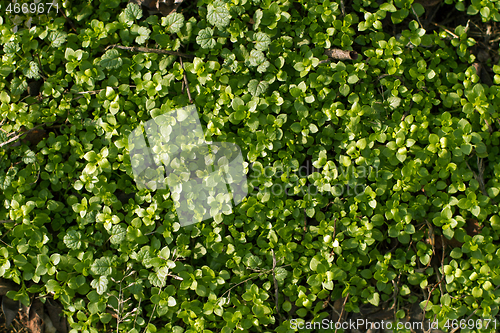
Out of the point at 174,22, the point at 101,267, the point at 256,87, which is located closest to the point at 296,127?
the point at 256,87

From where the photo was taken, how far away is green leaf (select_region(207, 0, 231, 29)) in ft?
6.82

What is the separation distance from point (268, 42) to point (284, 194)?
929 millimetres

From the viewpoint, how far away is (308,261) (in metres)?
2.03

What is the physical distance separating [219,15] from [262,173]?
100cm

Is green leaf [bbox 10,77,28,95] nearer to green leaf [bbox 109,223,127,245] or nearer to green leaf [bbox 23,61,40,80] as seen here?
green leaf [bbox 23,61,40,80]

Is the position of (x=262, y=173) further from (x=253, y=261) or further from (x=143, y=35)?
(x=143, y=35)

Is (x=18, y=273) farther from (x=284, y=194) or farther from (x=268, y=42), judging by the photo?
(x=268, y=42)

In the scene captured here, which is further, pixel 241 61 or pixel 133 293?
pixel 241 61

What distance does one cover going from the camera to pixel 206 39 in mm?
2090

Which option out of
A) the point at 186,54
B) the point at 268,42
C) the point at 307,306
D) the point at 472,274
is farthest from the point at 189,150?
the point at 472,274

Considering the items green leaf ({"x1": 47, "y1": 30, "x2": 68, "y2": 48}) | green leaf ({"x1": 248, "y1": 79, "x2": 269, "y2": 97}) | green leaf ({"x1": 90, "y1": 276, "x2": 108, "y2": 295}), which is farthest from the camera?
green leaf ({"x1": 47, "y1": 30, "x2": 68, "y2": 48})

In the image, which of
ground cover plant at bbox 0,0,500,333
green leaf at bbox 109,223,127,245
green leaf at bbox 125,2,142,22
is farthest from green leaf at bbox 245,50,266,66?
green leaf at bbox 109,223,127,245

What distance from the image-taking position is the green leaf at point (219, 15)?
2.08m

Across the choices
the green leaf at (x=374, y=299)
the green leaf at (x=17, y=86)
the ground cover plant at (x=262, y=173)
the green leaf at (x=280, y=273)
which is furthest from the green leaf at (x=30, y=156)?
the green leaf at (x=374, y=299)
